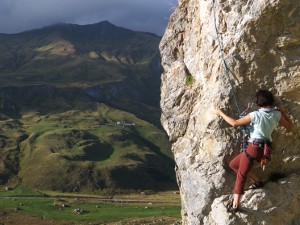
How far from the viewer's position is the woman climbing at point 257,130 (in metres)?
12.2

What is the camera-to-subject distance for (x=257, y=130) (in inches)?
481

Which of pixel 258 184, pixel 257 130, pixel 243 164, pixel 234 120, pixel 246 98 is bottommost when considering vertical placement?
pixel 258 184

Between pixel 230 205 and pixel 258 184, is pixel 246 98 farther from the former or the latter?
pixel 230 205

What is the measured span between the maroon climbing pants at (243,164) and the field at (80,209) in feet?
300

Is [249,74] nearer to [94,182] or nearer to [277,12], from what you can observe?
[277,12]

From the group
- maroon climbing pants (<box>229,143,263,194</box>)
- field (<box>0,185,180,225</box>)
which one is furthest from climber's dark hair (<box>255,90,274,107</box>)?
field (<box>0,185,180,225</box>)

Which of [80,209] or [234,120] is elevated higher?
[234,120]

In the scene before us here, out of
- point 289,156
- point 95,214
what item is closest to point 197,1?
point 289,156

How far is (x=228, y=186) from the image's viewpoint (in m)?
13.7

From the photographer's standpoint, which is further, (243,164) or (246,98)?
(246,98)

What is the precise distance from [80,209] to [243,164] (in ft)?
422

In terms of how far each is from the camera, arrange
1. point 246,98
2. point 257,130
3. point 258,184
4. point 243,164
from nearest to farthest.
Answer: point 257,130
point 243,164
point 258,184
point 246,98

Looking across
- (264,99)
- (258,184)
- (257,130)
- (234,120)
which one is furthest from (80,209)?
(264,99)

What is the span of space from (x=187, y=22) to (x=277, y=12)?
5096 millimetres
